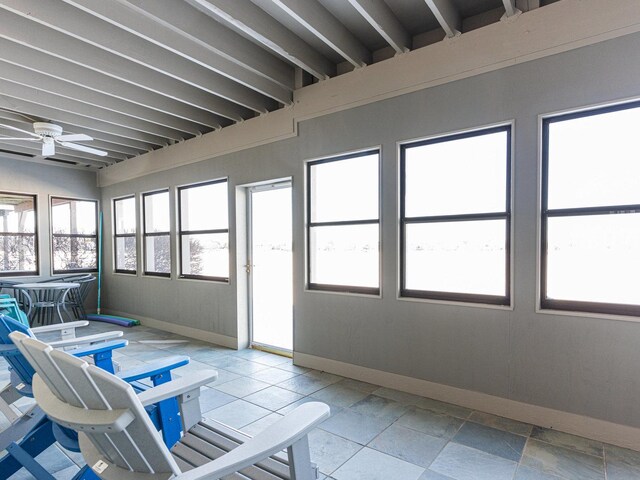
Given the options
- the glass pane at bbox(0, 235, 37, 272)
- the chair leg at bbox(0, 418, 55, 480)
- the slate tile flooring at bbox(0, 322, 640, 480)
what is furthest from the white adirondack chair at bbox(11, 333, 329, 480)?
the glass pane at bbox(0, 235, 37, 272)

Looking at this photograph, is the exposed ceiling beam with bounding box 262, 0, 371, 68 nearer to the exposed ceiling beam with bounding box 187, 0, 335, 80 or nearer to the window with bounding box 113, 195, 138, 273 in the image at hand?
the exposed ceiling beam with bounding box 187, 0, 335, 80

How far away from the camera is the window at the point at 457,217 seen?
2.84 meters

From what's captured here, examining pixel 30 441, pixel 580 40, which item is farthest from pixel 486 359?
pixel 30 441

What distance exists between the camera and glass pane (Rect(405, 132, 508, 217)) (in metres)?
2.85

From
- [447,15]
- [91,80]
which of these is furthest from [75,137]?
[447,15]

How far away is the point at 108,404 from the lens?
109cm

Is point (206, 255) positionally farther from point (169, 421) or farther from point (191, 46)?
point (169, 421)

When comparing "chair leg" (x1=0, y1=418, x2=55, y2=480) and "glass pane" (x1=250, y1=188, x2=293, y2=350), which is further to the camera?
"glass pane" (x1=250, y1=188, x2=293, y2=350)

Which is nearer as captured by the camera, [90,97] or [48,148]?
[90,97]

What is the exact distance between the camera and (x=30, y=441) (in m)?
1.96

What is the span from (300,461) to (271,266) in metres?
3.44

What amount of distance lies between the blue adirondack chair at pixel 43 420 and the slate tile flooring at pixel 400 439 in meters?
0.25

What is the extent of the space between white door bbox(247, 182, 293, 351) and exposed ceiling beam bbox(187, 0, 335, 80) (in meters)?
1.40

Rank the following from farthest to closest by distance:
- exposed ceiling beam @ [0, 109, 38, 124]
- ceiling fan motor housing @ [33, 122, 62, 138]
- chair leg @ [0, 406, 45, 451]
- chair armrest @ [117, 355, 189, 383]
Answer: exposed ceiling beam @ [0, 109, 38, 124] < ceiling fan motor housing @ [33, 122, 62, 138] < chair leg @ [0, 406, 45, 451] < chair armrest @ [117, 355, 189, 383]
